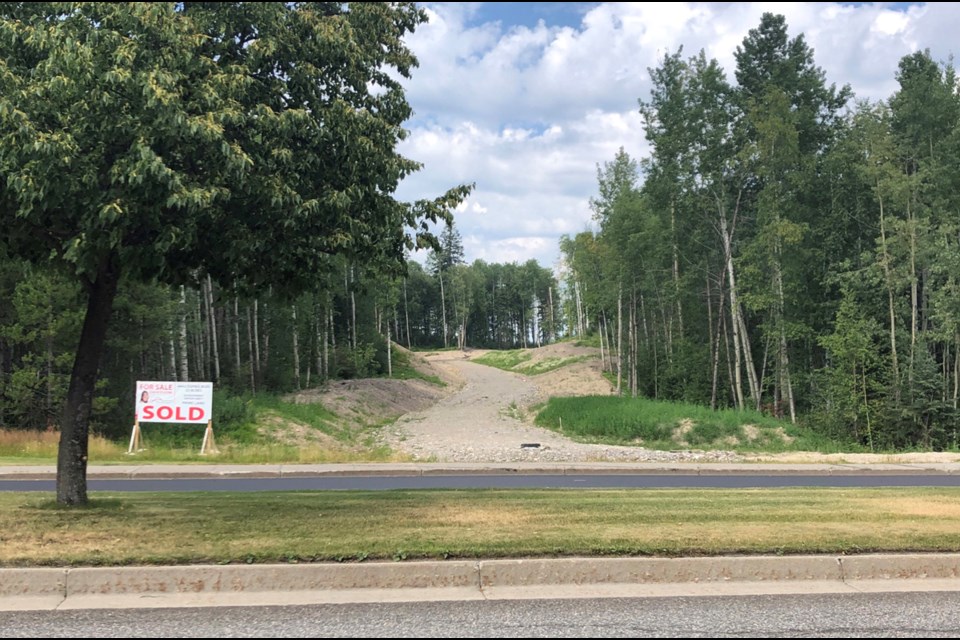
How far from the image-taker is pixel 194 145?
20.9 feet

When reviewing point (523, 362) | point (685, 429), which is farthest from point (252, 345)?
point (523, 362)

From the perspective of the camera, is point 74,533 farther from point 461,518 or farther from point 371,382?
point 371,382

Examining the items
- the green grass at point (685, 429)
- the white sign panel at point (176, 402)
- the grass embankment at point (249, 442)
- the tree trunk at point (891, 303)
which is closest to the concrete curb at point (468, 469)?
the grass embankment at point (249, 442)

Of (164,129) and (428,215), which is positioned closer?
(164,129)

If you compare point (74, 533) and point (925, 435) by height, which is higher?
point (74, 533)

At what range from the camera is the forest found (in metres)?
6.34

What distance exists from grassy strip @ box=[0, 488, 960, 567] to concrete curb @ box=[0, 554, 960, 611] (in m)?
0.27

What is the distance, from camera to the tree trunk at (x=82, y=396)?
788cm

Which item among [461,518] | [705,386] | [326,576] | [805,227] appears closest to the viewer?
[326,576]

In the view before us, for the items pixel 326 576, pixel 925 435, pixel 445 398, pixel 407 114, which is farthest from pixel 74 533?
pixel 445 398

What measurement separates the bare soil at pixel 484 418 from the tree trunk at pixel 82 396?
13306 mm

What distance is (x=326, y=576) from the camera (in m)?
5.91

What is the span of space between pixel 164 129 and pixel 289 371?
117 feet

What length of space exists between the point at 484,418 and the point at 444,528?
29811 mm
